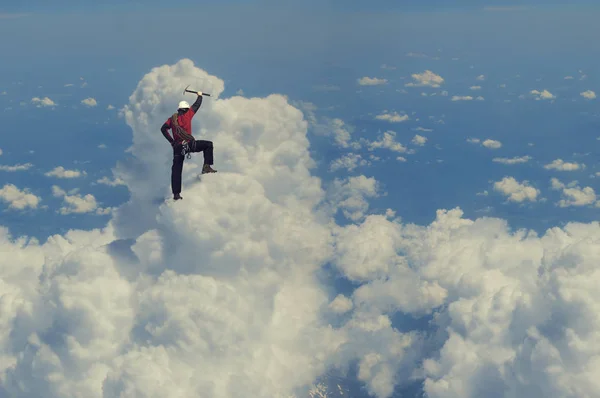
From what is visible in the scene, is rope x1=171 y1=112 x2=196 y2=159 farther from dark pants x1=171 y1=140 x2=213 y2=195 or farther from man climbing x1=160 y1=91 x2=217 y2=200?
dark pants x1=171 y1=140 x2=213 y2=195

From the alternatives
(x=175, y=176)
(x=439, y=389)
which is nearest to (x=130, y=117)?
(x=175, y=176)

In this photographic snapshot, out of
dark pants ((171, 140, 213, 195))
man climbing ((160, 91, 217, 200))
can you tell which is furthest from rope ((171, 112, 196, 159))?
dark pants ((171, 140, 213, 195))

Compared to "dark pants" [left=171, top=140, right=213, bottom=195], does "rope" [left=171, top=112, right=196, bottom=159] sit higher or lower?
higher

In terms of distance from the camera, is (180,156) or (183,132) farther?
(180,156)

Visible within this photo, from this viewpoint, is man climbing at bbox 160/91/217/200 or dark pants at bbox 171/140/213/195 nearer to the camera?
man climbing at bbox 160/91/217/200

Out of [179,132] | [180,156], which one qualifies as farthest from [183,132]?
[180,156]

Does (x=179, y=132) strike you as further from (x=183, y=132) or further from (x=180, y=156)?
(x=180, y=156)

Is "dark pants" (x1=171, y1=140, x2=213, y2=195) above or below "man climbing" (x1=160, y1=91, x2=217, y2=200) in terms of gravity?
below

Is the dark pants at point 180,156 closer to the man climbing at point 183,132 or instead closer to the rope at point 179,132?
the man climbing at point 183,132

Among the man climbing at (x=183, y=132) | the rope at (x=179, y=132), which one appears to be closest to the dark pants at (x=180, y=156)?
the man climbing at (x=183, y=132)

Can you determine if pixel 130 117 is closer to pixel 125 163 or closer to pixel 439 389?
pixel 125 163

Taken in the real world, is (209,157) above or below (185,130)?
below
